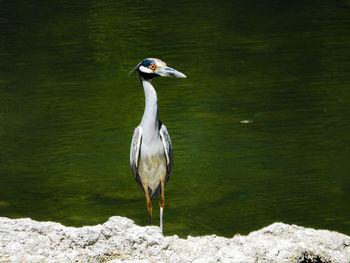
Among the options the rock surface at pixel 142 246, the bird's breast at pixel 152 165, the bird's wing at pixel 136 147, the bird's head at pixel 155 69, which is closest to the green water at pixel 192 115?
the bird's breast at pixel 152 165

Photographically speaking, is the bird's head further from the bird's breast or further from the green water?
the green water

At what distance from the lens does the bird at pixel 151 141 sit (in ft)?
15.6

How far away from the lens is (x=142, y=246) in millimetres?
2812

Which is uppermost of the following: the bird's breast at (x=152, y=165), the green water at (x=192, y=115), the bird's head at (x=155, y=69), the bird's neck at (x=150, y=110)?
Answer: the bird's head at (x=155, y=69)

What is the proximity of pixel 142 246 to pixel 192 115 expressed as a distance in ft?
16.7

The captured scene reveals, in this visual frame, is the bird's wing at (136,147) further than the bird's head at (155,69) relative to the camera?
Yes

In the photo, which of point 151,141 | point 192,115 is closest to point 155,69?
point 151,141

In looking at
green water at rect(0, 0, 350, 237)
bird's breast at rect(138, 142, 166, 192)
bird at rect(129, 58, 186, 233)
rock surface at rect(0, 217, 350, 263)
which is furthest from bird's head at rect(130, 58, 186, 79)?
rock surface at rect(0, 217, 350, 263)

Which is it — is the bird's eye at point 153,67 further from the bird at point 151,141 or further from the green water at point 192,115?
the green water at point 192,115

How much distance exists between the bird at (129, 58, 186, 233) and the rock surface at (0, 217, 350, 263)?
74.9 inches

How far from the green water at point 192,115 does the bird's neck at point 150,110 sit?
0.94 meters

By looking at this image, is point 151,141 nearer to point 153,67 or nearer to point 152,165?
point 152,165

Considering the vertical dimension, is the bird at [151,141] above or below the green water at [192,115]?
above

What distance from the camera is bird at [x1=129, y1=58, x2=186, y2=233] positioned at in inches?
187
